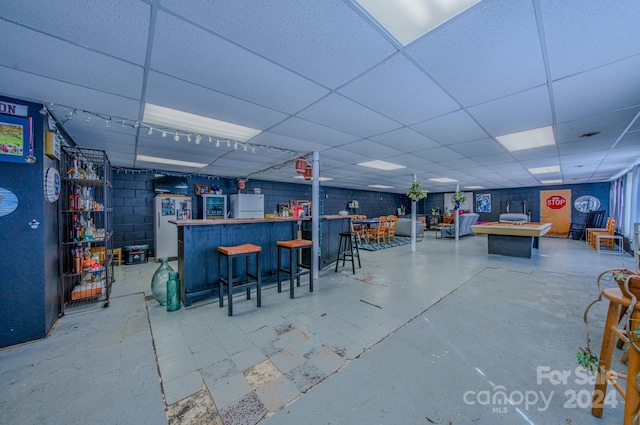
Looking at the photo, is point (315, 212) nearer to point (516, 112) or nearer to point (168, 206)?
point (516, 112)

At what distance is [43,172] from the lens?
7.91 feet

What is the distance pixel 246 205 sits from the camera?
721 cm

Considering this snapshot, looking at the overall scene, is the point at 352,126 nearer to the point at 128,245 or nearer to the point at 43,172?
the point at 43,172

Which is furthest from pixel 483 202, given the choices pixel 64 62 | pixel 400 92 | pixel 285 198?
pixel 64 62

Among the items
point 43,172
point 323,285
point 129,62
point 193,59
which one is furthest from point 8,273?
point 323,285

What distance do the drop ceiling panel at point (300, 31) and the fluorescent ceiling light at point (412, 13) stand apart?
0.10 m

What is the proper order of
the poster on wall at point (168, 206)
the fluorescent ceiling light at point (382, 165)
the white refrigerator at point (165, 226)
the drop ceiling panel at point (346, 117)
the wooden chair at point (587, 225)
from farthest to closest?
the wooden chair at point (587, 225), the poster on wall at point (168, 206), the white refrigerator at point (165, 226), the fluorescent ceiling light at point (382, 165), the drop ceiling panel at point (346, 117)

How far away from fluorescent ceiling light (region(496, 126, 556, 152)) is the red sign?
31.0 ft

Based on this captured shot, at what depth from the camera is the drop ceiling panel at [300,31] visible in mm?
1329

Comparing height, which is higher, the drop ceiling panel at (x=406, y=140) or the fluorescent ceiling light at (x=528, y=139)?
the fluorescent ceiling light at (x=528, y=139)

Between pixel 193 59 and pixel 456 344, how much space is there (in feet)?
11.0

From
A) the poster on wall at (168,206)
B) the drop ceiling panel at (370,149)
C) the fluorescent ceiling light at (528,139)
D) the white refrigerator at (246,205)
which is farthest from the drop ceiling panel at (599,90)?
the poster on wall at (168,206)

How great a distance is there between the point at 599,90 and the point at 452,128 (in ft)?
4.33

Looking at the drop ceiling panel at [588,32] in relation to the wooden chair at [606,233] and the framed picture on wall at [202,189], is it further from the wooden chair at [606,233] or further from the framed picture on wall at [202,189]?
the wooden chair at [606,233]
